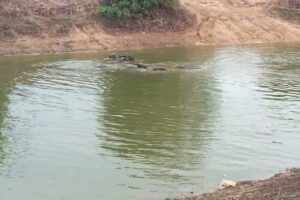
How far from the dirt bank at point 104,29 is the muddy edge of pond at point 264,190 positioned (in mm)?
21691

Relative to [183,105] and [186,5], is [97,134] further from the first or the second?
[186,5]

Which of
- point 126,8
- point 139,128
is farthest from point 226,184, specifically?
point 126,8

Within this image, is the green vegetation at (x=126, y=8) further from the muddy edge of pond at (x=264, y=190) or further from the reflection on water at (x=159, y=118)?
the muddy edge of pond at (x=264, y=190)

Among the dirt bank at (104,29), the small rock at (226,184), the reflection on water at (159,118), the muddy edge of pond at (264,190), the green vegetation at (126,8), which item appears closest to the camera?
the muddy edge of pond at (264,190)

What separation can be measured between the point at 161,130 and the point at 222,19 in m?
24.3

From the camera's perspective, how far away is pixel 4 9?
108ft

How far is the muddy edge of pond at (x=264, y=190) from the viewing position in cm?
904

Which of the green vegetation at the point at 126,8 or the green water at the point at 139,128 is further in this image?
the green vegetation at the point at 126,8

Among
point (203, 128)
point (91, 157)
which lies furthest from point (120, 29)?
point (91, 157)

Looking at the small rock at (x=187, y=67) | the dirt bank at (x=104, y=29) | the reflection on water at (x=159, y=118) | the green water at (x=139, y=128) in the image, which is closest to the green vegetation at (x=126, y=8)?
the dirt bank at (x=104, y=29)

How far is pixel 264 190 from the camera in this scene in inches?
375

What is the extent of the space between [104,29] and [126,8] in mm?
1996

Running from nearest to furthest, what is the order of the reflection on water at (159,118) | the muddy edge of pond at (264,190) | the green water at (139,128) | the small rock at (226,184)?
the muddy edge of pond at (264,190) < the small rock at (226,184) < the green water at (139,128) < the reflection on water at (159,118)

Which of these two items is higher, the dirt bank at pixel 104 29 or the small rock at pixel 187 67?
the dirt bank at pixel 104 29
